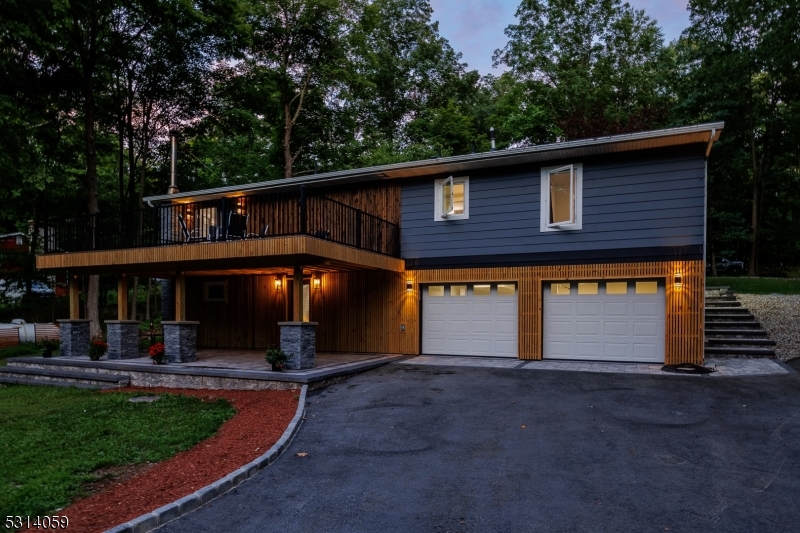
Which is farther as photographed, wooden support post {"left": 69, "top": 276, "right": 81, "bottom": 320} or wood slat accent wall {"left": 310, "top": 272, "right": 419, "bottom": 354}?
wooden support post {"left": 69, "top": 276, "right": 81, "bottom": 320}

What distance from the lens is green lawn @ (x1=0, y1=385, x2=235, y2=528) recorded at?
14.4 feet

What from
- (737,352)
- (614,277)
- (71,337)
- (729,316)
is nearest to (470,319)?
(614,277)

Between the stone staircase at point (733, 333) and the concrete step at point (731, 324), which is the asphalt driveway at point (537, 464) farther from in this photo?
the concrete step at point (731, 324)

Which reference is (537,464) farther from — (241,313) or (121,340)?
(241,313)

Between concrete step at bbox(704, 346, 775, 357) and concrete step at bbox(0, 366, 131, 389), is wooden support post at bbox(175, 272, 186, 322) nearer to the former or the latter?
concrete step at bbox(0, 366, 131, 389)

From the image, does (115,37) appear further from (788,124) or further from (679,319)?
(788,124)

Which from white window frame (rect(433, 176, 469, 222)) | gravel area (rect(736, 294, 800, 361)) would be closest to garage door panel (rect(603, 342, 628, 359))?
gravel area (rect(736, 294, 800, 361))

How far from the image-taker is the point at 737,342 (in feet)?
36.6

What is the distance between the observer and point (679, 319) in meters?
9.87

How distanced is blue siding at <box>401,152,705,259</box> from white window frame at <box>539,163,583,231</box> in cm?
10

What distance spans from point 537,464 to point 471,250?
7357 millimetres

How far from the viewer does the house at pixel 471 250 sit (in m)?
9.88

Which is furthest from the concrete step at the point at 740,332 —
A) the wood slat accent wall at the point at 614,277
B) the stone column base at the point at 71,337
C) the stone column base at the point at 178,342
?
the stone column base at the point at 71,337

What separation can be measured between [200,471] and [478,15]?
114 ft
